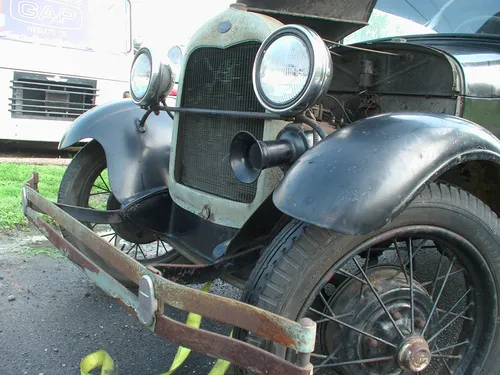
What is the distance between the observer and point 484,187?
2.01 metres

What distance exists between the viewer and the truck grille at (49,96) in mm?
6762

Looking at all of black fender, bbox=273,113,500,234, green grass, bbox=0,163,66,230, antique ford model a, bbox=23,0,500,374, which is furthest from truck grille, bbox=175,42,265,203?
green grass, bbox=0,163,66,230

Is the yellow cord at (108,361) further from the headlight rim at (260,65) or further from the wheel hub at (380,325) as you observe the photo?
the headlight rim at (260,65)

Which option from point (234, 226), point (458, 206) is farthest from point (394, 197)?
point (234, 226)

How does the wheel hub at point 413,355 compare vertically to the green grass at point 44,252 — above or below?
above

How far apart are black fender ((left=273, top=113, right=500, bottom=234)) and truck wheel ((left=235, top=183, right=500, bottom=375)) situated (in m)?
0.14

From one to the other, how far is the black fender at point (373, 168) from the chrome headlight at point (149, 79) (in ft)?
3.66

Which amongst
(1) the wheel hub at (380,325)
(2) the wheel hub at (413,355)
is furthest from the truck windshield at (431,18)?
(2) the wheel hub at (413,355)

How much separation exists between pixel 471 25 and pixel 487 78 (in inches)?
29.3

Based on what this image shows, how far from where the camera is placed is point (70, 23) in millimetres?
6953

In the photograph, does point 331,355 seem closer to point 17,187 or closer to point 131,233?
point 131,233

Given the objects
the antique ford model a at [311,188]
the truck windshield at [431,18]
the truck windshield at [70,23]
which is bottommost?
the antique ford model a at [311,188]

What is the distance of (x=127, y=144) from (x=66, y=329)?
1.06 meters

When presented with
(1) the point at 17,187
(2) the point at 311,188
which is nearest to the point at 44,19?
(1) the point at 17,187
